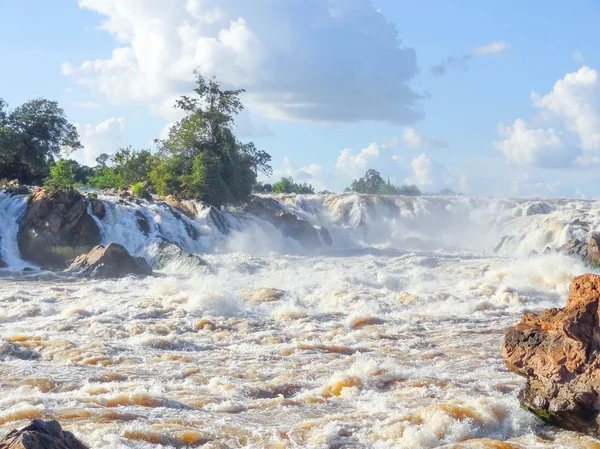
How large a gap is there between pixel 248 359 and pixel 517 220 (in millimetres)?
41545

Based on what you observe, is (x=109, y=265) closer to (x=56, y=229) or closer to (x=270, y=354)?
(x=56, y=229)

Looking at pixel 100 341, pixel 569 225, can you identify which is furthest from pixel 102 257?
pixel 569 225

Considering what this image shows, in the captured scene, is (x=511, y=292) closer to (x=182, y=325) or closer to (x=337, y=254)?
(x=182, y=325)

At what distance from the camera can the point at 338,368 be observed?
11.3 m

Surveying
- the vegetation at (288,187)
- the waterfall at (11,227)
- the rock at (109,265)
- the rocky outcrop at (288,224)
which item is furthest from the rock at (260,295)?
the vegetation at (288,187)

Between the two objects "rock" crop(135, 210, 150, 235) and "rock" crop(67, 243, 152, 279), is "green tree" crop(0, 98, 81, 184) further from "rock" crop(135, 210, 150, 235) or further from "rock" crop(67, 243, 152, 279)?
"rock" crop(67, 243, 152, 279)

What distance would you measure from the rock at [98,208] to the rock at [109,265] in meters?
5.51

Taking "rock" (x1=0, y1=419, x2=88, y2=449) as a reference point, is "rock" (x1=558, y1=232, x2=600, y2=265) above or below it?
above

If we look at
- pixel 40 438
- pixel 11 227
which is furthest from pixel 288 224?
pixel 40 438

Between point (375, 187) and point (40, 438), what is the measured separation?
11137 centimetres

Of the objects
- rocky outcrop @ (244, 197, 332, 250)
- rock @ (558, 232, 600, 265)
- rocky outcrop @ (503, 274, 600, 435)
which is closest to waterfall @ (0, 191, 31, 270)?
rocky outcrop @ (244, 197, 332, 250)

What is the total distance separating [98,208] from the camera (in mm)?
30359

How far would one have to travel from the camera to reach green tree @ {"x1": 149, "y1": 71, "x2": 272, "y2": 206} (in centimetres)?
4038

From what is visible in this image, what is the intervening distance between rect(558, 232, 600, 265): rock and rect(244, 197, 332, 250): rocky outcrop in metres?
18.3
